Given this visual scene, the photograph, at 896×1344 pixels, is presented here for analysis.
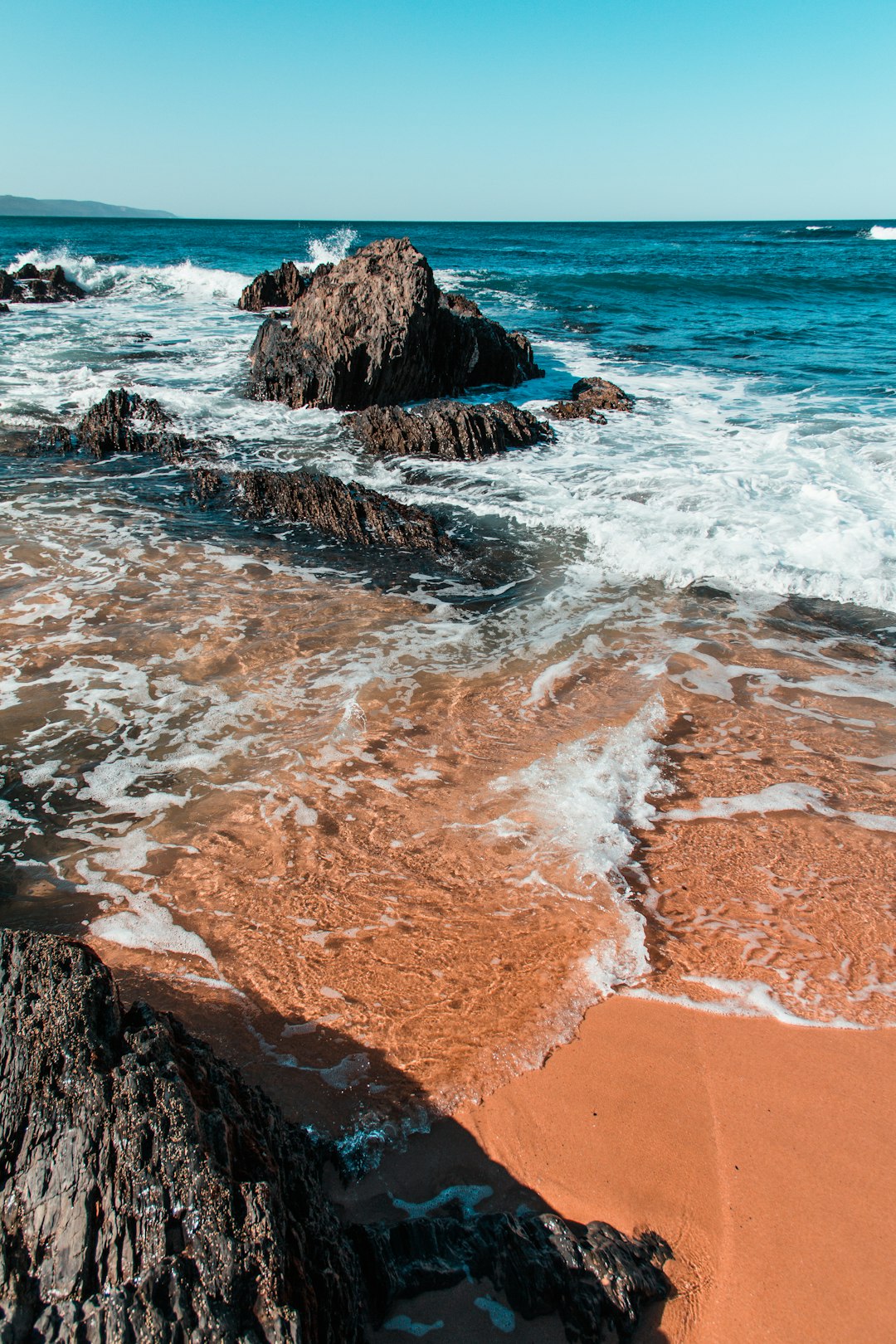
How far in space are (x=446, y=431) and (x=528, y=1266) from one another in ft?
31.0

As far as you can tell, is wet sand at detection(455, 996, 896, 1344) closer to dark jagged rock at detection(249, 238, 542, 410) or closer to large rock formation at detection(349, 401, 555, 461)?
large rock formation at detection(349, 401, 555, 461)

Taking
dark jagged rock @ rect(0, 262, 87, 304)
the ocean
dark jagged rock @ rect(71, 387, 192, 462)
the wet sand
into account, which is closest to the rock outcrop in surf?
the wet sand

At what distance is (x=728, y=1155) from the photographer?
7.83 feet

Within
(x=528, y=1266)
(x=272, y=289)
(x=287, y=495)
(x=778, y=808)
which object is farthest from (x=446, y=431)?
(x=272, y=289)

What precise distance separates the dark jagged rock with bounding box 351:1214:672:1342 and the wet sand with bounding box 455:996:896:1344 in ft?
0.30

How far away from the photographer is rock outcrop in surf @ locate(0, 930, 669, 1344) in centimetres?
151

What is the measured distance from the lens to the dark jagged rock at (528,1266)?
1.92 meters

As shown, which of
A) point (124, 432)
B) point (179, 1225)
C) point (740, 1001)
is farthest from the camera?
point (124, 432)

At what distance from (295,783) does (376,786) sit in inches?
16.8

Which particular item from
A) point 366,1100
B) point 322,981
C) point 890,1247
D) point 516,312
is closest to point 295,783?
point 322,981

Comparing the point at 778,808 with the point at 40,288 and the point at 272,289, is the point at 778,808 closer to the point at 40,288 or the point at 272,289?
the point at 272,289

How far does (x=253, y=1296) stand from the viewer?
59.9 inches

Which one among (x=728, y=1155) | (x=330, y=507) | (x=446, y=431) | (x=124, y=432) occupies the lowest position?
(x=728, y=1155)

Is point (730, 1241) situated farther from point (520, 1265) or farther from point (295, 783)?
point (295, 783)
